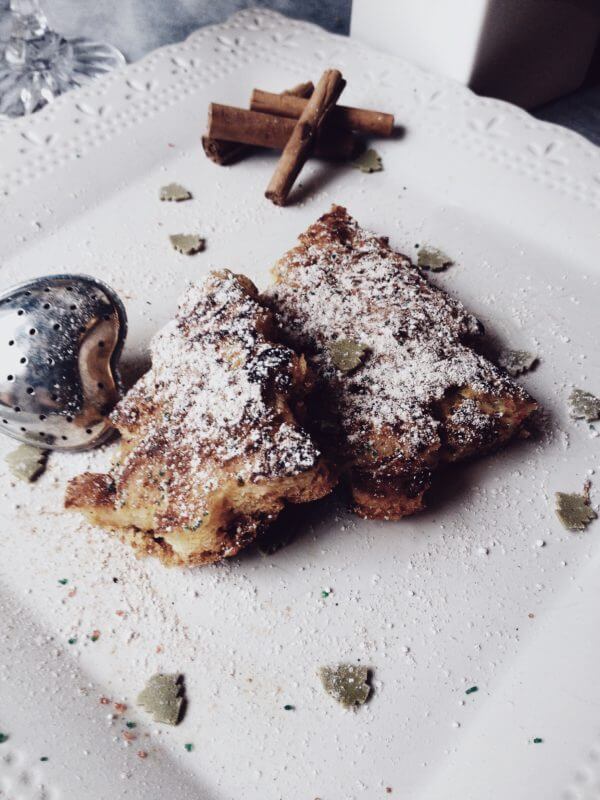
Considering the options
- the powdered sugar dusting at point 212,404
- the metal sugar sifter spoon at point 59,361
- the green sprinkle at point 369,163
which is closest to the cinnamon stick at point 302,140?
the green sprinkle at point 369,163

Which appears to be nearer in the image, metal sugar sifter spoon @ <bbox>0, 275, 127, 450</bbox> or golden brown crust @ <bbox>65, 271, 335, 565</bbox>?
golden brown crust @ <bbox>65, 271, 335, 565</bbox>

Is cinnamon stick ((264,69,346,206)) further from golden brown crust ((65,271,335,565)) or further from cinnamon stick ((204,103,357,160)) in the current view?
golden brown crust ((65,271,335,565))

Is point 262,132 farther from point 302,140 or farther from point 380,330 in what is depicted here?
point 380,330

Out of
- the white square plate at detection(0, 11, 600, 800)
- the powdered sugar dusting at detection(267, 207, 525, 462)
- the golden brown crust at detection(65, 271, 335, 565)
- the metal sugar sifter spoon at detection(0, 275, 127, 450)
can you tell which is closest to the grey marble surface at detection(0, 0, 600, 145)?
the white square plate at detection(0, 11, 600, 800)

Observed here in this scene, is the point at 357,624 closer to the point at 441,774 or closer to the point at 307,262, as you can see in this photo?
the point at 441,774

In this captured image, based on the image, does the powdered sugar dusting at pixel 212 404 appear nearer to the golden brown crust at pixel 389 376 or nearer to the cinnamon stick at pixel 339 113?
the golden brown crust at pixel 389 376

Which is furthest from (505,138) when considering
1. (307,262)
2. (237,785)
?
(237,785)
